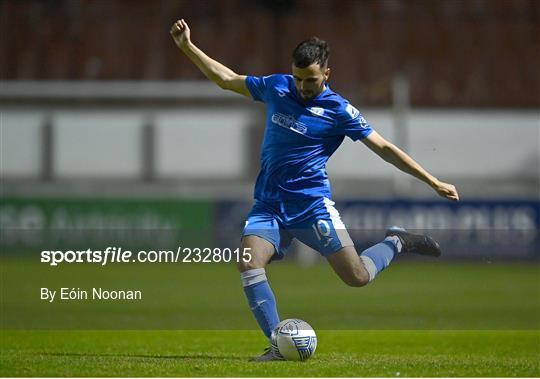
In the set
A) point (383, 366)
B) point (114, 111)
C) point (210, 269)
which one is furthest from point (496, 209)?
point (383, 366)

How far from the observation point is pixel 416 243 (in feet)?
26.4

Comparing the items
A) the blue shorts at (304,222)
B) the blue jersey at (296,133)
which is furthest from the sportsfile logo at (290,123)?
the blue shorts at (304,222)

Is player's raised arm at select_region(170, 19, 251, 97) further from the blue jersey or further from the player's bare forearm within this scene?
the player's bare forearm

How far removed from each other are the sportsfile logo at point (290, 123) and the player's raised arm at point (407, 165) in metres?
0.42

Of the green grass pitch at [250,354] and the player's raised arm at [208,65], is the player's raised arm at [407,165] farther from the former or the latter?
the green grass pitch at [250,354]

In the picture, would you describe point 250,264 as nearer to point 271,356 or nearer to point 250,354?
point 271,356

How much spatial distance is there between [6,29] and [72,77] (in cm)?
158

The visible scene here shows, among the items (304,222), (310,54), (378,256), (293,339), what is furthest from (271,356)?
(310,54)

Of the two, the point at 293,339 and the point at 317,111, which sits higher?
the point at 317,111

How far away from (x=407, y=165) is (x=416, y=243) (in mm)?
1183

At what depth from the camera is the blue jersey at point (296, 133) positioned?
712 centimetres

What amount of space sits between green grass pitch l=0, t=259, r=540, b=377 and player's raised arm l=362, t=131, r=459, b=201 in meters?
1.10

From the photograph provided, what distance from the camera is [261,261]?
6949mm

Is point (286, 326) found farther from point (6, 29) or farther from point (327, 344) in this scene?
point (6, 29)
